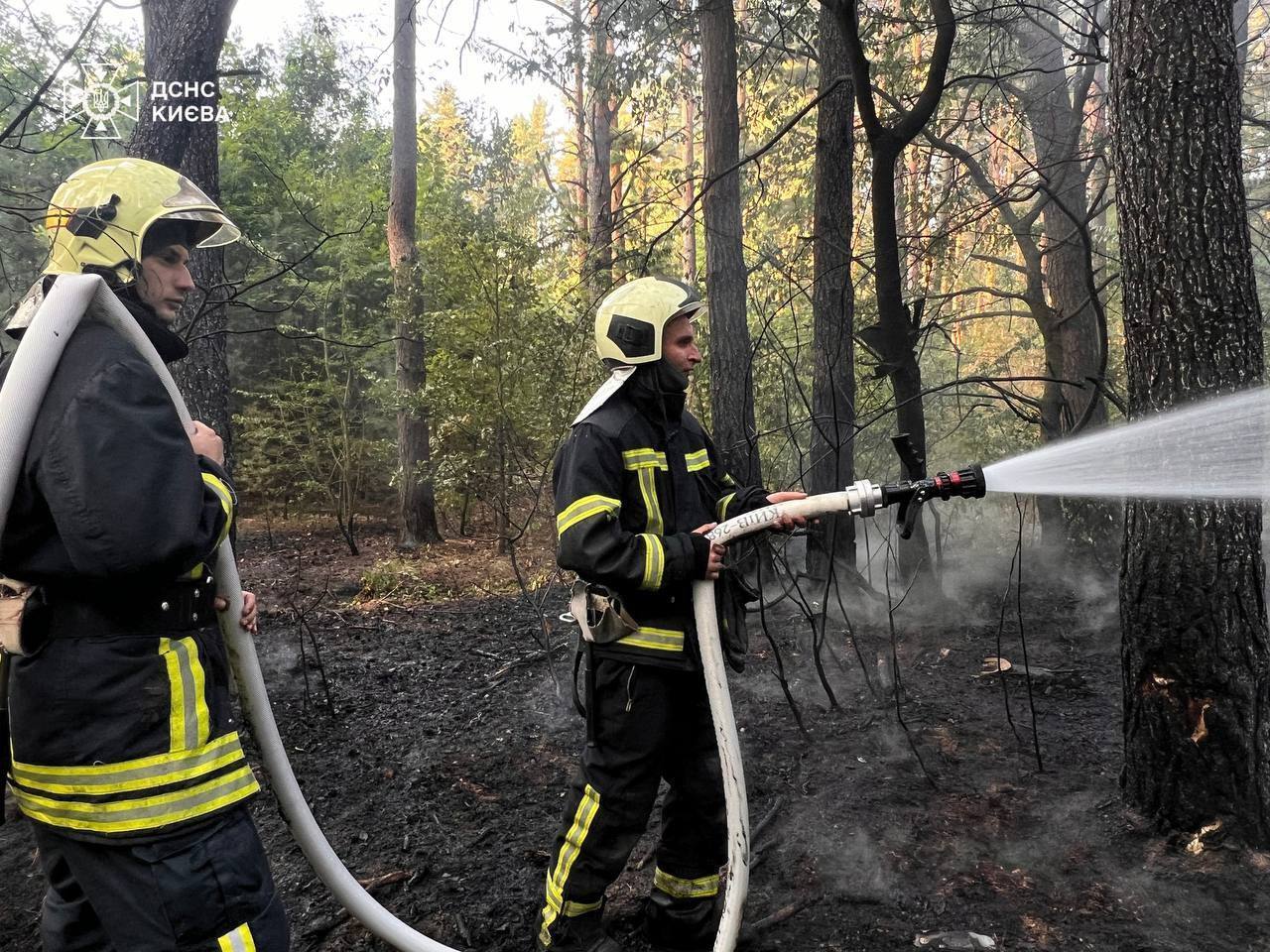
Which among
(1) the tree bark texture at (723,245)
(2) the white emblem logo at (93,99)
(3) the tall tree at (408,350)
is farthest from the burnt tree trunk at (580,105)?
(2) the white emblem logo at (93,99)

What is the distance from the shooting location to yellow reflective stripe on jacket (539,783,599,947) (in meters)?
2.56

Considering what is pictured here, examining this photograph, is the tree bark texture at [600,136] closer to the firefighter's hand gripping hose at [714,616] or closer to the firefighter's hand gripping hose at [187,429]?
the firefighter's hand gripping hose at [714,616]

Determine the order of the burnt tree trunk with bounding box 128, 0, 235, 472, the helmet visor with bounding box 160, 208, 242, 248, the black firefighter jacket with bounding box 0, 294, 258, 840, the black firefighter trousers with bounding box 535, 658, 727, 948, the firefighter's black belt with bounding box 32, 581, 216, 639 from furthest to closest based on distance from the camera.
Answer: the burnt tree trunk with bounding box 128, 0, 235, 472
the black firefighter trousers with bounding box 535, 658, 727, 948
the helmet visor with bounding box 160, 208, 242, 248
the firefighter's black belt with bounding box 32, 581, 216, 639
the black firefighter jacket with bounding box 0, 294, 258, 840

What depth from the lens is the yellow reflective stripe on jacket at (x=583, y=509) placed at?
2475 millimetres

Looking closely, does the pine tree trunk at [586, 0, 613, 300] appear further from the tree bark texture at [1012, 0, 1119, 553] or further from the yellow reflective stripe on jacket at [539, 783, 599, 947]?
the yellow reflective stripe on jacket at [539, 783, 599, 947]

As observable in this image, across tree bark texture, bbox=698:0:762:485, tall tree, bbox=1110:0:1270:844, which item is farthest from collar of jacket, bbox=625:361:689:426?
tree bark texture, bbox=698:0:762:485

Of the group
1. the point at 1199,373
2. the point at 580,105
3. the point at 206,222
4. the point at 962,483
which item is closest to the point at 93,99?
the point at 206,222

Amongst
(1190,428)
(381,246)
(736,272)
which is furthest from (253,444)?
(1190,428)

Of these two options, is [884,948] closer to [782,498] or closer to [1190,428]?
[782,498]

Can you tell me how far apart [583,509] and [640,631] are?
18.1 inches

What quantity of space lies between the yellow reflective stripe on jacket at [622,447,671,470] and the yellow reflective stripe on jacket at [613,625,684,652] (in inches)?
20.9

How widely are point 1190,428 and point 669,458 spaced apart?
6.48ft

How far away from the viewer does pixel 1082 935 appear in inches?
105

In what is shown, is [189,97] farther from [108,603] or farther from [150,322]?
[108,603]
